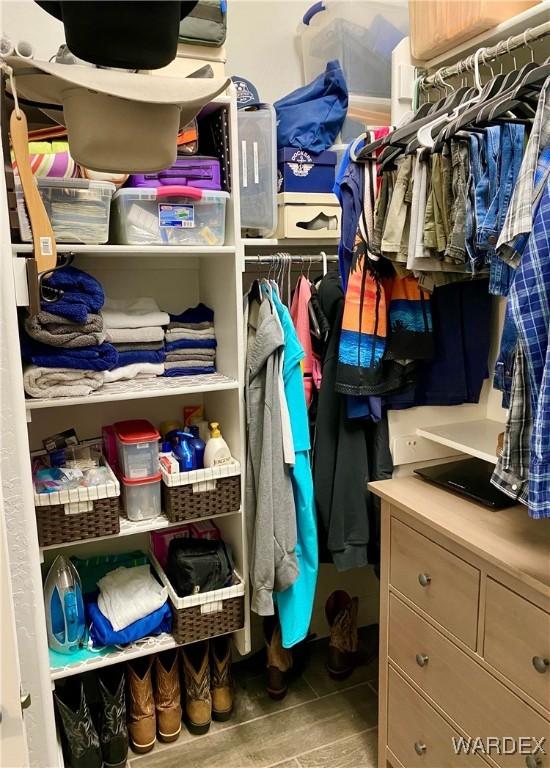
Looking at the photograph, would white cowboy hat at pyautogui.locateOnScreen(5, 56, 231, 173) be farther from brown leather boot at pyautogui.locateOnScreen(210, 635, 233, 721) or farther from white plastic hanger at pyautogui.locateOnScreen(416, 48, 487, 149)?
brown leather boot at pyautogui.locateOnScreen(210, 635, 233, 721)

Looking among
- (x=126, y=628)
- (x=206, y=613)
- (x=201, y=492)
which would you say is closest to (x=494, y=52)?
(x=201, y=492)

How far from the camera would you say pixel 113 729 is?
1846 millimetres

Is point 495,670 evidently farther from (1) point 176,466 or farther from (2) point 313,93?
(2) point 313,93

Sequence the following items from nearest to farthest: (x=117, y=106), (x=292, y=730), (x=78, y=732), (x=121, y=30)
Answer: (x=121, y=30), (x=117, y=106), (x=78, y=732), (x=292, y=730)

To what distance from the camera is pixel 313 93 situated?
1.94 m

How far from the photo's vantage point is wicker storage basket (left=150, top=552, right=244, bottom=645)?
71.4 inches

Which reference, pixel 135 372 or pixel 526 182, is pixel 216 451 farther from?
pixel 526 182

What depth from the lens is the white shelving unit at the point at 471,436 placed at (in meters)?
1.63

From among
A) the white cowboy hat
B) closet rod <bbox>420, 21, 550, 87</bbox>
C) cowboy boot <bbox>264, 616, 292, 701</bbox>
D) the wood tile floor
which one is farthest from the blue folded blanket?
the wood tile floor

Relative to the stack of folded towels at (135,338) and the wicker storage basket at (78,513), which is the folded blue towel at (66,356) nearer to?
the stack of folded towels at (135,338)

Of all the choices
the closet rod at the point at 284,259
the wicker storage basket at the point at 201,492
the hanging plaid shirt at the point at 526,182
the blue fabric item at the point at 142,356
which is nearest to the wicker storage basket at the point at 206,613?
the wicker storage basket at the point at 201,492

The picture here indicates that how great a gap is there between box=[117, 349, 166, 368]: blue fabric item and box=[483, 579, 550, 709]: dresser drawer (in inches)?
42.4

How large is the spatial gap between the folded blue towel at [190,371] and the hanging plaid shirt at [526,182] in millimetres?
1001

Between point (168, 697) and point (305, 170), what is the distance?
1.74 meters
